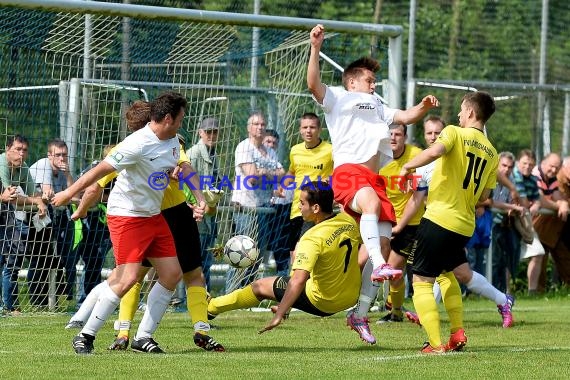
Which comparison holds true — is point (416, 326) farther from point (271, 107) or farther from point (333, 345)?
point (271, 107)

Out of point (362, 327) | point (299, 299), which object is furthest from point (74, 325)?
point (362, 327)

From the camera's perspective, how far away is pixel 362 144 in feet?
33.2

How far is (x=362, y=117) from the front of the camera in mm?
10219

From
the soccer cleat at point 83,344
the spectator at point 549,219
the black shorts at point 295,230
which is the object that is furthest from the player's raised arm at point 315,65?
the spectator at point 549,219

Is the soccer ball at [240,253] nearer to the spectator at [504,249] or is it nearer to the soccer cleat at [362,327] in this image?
the soccer cleat at [362,327]

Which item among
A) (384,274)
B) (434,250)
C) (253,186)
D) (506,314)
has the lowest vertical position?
(506,314)

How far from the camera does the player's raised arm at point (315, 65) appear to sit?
948cm

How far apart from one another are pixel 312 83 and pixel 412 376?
295 cm

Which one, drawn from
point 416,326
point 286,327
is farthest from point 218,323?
point 416,326

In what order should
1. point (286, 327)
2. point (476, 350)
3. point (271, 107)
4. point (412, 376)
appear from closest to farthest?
point (412, 376) < point (476, 350) < point (286, 327) < point (271, 107)

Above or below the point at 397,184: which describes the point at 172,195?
below

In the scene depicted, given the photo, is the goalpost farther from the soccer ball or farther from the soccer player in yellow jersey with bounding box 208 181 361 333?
the soccer player in yellow jersey with bounding box 208 181 361 333

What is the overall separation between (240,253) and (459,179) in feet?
9.60

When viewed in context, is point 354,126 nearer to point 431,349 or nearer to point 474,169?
point 474,169
